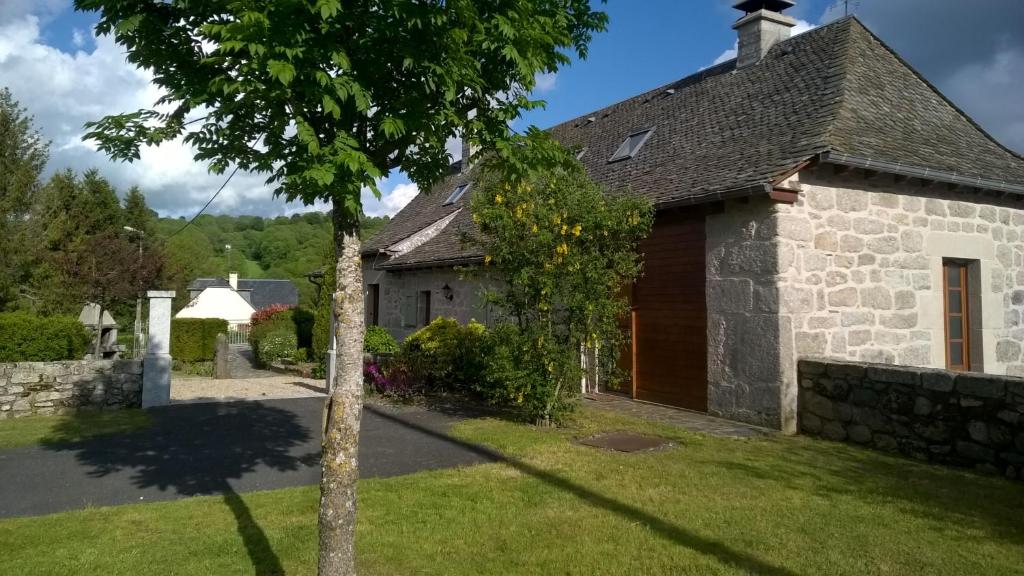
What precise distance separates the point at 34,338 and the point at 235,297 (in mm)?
39385

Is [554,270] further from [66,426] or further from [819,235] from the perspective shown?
[66,426]

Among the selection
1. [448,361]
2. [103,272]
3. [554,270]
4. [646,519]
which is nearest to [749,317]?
[554,270]

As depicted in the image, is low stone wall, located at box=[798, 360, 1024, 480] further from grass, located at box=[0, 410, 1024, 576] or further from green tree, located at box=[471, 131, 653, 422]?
green tree, located at box=[471, 131, 653, 422]

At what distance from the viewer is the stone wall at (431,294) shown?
13.8m

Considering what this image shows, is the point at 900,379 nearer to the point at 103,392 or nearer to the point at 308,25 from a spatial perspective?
the point at 308,25

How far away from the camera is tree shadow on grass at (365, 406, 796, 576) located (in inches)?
150

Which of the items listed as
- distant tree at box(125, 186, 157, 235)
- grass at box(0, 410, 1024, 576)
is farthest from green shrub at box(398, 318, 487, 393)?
distant tree at box(125, 186, 157, 235)

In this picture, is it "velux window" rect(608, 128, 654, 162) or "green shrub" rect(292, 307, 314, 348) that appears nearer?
"velux window" rect(608, 128, 654, 162)

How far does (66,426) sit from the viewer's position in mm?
8648

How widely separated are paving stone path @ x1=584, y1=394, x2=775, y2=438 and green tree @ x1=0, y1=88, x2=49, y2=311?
804 inches

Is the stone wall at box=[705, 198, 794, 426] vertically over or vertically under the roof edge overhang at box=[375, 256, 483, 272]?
under

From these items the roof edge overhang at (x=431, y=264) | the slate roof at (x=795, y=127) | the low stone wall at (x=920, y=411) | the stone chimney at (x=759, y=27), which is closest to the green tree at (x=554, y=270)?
the slate roof at (x=795, y=127)

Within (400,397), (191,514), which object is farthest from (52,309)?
(191,514)

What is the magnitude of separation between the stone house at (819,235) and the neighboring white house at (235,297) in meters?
39.6
